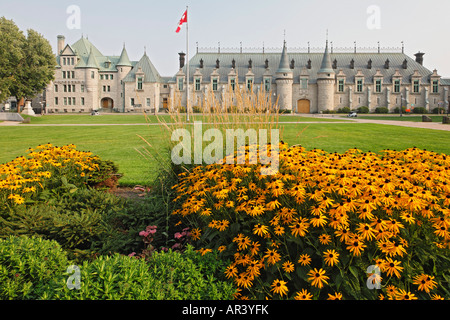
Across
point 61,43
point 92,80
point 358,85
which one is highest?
point 61,43

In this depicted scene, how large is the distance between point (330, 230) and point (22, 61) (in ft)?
163

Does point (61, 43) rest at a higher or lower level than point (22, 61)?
higher

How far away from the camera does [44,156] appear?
6258 mm

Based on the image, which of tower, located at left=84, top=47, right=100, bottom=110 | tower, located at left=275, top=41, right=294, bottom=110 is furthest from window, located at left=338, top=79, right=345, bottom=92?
tower, located at left=84, top=47, right=100, bottom=110

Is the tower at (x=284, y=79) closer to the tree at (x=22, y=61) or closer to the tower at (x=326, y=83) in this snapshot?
the tower at (x=326, y=83)

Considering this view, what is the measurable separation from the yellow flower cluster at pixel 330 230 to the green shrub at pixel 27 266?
4.59 ft

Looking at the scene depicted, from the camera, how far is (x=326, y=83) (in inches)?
2581

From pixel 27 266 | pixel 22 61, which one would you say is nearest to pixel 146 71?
pixel 22 61

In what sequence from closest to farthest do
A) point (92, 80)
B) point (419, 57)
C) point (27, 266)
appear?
point (27, 266) < point (92, 80) < point (419, 57)

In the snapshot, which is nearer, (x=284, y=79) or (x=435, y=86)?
(x=284, y=79)

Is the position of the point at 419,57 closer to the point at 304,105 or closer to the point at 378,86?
the point at 378,86

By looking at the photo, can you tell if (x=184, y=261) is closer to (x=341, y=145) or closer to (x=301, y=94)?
(x=341, y=145)

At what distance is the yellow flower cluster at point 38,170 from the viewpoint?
5.16m

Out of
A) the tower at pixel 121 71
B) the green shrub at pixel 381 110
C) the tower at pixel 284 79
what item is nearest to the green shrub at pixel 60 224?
the tower at pixel 284 79
